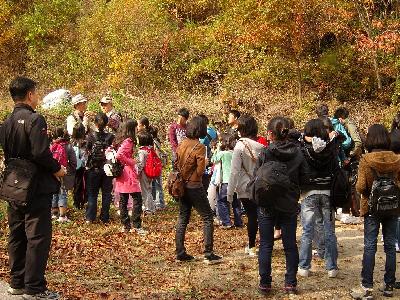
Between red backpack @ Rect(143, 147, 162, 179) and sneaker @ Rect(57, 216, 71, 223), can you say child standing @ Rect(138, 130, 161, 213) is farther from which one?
sneaker @ Rect(57, 216, 71, 223)

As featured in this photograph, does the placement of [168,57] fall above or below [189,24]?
below

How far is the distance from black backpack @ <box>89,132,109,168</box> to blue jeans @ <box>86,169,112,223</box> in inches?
6.1

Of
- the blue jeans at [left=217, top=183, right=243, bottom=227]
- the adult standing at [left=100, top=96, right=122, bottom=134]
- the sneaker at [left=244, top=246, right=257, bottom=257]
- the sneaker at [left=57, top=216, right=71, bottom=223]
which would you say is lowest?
the sneaker at [left=244, top=246, right=257, bottom=257]

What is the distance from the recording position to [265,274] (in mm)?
5789

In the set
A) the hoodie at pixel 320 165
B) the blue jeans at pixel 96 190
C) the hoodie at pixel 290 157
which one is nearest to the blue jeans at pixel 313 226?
the hoodie at pixel 320 165

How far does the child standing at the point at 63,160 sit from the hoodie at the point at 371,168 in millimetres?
5179

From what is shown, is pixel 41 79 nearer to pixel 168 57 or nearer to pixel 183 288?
pixel 168 57

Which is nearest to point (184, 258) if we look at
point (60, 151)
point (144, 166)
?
point (144, 166)

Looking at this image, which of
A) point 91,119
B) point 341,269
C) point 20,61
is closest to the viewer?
point 341,269

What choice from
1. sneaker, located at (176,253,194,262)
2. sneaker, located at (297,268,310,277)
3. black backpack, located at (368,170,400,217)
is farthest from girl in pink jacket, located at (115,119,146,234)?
black backpack, located at (368,170,400,217)

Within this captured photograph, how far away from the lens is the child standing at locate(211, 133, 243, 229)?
8773mm

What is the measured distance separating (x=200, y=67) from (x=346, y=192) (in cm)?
1627

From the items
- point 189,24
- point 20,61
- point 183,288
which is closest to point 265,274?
point 183,288

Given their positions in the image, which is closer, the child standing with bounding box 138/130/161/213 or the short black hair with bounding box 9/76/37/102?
the short black hair with bounding box 9/76/37/102
